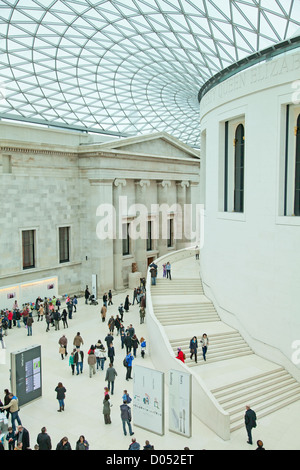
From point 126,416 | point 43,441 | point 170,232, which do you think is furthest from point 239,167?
point 170,232

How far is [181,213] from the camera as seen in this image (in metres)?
45.6

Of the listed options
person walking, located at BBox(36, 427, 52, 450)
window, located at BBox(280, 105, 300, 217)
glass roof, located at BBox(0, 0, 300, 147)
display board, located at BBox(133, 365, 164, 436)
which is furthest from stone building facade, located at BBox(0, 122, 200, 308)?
window, located at BBox(280, 105, 300, 217)

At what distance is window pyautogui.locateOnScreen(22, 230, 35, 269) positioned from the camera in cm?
3014

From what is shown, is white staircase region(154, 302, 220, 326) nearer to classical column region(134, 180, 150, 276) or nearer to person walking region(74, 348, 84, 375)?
person walking region(74, 348, 84, 375)

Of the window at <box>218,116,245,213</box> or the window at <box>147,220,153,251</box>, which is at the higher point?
the window at <box>218,116,245,213</box>

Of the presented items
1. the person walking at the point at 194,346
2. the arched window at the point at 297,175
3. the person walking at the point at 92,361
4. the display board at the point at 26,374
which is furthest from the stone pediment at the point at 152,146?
the display board at the point at 26,374

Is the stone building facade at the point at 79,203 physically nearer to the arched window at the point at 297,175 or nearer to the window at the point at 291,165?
the window at the point at 291,165

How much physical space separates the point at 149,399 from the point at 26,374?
198 inches

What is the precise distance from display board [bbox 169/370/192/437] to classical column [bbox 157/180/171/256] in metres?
29.3

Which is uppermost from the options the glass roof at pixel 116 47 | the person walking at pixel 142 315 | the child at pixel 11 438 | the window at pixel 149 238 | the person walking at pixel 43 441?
the glass roof at pixel 116 47

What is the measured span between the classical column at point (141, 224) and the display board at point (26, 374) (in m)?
23.8

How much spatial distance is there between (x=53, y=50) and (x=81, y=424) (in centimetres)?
3101

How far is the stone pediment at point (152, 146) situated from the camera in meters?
35.2

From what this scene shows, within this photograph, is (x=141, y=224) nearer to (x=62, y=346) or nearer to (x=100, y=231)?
(x=100, y=231)
